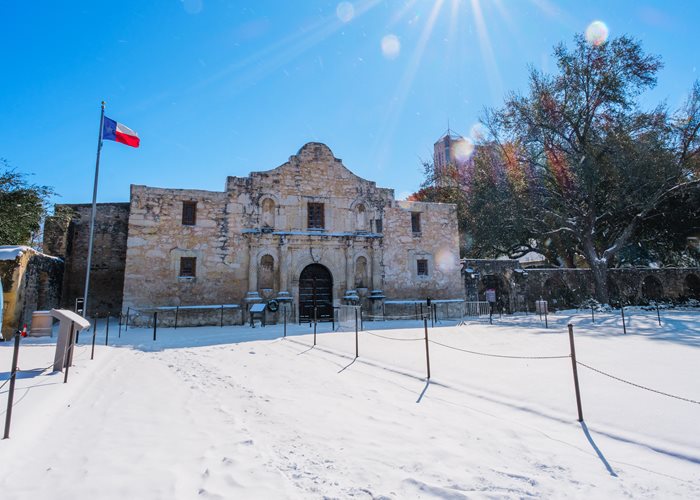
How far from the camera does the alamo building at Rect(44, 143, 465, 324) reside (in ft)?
54.3

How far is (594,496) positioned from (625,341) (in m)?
9.04

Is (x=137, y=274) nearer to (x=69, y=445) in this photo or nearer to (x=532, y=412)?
(x=69, y=445)

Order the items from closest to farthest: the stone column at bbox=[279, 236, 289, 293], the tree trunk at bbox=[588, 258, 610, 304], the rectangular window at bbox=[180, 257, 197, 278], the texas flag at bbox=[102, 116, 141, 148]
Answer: the texas flag at bbox=[102, 116, 141, 148] < the rectangular window at bbox=[180, 257, 197, 278] < the stone column at bbox=[279, 236, 289, 293] < the tree trunk at bbox=[588, 258, 610, 304]

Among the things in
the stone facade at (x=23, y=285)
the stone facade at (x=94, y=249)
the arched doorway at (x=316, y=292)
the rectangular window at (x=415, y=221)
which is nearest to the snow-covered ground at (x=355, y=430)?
the stone facade at (x=23, y=285)

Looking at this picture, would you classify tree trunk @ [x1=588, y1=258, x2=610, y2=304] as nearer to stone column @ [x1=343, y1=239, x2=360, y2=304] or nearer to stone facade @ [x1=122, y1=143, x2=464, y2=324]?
stone facade @ [x1=122, y1=143, x2=464, y2=324]

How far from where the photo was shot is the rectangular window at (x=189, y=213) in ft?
56.6

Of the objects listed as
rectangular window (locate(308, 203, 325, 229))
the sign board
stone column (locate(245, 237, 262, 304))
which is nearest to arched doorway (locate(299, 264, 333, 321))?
rectangular window (locate(308, 203, 325, 229))

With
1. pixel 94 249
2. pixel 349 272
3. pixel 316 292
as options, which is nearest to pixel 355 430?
pixel 316 292

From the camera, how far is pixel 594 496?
2781 mm

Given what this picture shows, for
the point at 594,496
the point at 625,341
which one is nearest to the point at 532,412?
the point at 594,496

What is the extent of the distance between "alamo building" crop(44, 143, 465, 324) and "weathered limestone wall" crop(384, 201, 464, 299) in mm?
57

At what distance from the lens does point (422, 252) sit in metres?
20.3

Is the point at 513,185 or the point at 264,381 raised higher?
the point at 513,185

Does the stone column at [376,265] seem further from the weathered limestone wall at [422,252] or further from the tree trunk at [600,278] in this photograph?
the tree trunk at [600,278]
